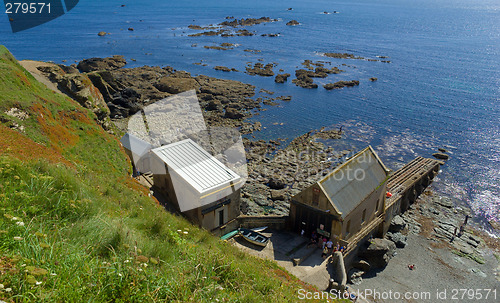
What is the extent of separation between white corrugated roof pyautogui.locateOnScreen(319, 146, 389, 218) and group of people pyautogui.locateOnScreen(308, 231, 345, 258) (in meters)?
2.36

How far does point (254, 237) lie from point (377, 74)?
3250 inches

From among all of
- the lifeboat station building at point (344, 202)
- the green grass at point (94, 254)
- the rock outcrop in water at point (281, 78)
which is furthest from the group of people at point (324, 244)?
the rock outcrop in water at point (281, 78)

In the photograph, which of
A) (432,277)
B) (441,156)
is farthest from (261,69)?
(432,277)

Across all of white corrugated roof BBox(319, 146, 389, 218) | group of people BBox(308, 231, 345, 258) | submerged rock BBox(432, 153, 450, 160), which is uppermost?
white corrugated roof BBox(319, 146, 389, 218)

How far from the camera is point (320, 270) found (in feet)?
75.1

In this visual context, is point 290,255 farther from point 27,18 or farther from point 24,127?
point 27,18

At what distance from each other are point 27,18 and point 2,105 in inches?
8044

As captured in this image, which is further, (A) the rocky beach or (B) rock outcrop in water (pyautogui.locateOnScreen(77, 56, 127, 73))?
(B) rock outcrop in water (pyautogui.locateOnScreen(77, 56, 127, 73))

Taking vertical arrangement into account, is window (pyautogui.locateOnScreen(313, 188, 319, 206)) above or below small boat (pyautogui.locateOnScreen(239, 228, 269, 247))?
above

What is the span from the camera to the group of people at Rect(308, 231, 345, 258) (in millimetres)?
24484

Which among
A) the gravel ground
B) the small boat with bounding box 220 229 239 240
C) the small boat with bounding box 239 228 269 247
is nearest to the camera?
the small boat with bounding box 239 228 269 247

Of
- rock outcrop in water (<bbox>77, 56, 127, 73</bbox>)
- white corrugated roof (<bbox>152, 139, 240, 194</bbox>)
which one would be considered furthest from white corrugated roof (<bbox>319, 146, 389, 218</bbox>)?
rock outcrop in water (<bbox>77, 56, 127, 73</bbox>)

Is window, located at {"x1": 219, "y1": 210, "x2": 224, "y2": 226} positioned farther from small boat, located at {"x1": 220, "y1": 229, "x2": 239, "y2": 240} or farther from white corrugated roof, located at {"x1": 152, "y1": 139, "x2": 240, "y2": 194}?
white corrugated roof, located at {"x1": 152, "y1": 139, "x2": 240, "y2": 194}

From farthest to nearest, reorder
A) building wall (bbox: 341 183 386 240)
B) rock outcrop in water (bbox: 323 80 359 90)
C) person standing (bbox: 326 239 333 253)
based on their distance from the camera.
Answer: rock outcrop in water (bbox: 323 80 359 90), building wall (bbox: 341 183 386 240), person standing (bbox: 326 239 333 253)
